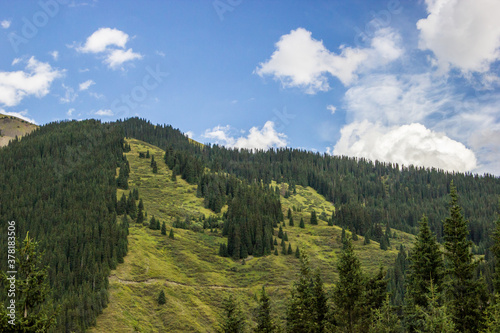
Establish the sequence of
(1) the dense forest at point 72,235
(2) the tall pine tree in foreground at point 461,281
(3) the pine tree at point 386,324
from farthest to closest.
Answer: (1) the dense forest at point 72,235 → (2) the tall pine tree in foreground at point 461,281 → (3) the pine tree at point 386,324

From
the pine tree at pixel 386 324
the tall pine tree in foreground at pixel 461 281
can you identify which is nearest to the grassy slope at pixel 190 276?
the pine tree at pixel 386 324

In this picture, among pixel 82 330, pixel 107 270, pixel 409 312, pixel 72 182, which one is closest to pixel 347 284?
pixel 409 312

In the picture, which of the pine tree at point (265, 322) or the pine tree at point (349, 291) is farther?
the pine tree at point (265, 322)

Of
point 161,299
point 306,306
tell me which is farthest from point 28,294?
point 161,299

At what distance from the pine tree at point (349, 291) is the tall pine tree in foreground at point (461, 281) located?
8987 mm

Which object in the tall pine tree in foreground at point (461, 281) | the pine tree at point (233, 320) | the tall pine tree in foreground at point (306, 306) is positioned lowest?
the pine tree at point (233, 320)

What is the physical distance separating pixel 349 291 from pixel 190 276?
10320 centimetres

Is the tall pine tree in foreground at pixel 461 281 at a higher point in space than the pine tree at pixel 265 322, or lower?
higher

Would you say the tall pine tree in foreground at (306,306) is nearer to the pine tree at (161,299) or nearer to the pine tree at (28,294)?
the pine tree at (28,294)

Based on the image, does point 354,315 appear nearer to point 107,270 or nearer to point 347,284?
point 347,284

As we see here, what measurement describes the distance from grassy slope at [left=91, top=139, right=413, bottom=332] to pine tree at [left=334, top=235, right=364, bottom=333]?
29722 millimetres

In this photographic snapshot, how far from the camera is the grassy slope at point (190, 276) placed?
99875 mm

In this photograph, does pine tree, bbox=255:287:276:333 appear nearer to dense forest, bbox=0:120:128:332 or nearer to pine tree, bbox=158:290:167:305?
dense forest, bbox=0:120:128:332

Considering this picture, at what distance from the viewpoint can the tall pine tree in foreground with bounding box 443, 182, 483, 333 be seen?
1494 inches
